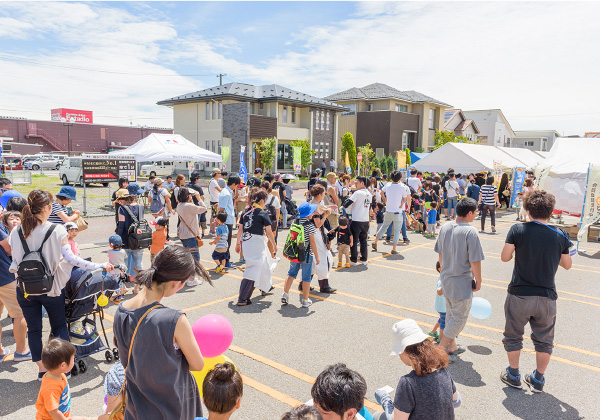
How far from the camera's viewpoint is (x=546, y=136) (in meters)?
73.6

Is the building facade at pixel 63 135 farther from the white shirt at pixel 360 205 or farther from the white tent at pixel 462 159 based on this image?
the white shirt at pixel 360 205

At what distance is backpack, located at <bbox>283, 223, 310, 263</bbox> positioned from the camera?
6273 millimetres

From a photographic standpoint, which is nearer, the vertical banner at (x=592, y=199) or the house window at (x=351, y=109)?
the vertical banner at (x=592, y=199)

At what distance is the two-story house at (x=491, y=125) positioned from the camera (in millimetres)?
61388

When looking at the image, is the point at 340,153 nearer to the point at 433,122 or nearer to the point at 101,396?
the point at 433,122

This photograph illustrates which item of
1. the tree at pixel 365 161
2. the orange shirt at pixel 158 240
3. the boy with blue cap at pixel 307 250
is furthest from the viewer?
the tree at pixel 365 161

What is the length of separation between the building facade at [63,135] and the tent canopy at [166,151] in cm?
4505

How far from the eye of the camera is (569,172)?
1412cm

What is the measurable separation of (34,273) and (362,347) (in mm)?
3661

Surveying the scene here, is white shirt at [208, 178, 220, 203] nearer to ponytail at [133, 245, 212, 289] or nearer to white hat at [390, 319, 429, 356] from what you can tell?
ponytail at [133, 245, 212, 289]

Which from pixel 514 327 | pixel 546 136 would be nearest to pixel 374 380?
pixel 514 327

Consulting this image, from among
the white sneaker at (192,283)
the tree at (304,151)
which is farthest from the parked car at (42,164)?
the white sneaker at (192,283)

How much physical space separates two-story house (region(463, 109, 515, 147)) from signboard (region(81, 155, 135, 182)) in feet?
177

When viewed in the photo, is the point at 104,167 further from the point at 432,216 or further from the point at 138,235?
the point at 432,216
